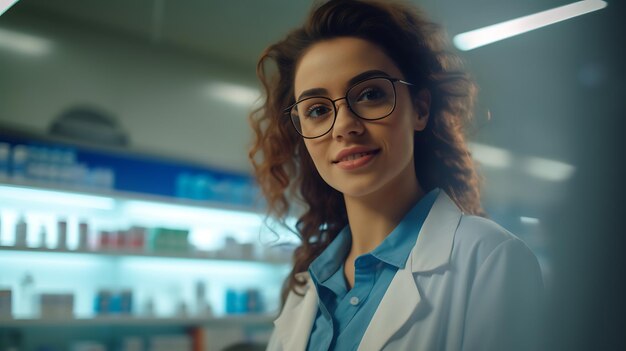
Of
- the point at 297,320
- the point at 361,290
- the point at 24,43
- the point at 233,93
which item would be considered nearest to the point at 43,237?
the point at 24,43

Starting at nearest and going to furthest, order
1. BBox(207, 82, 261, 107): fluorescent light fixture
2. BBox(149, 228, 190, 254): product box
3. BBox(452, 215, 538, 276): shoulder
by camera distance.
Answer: BBox(452, 215, 538, 276): shoulder, BBox(149, 228, 190, 254): product box, BBox(207, 82, 261, 107): fluorescent light fixture

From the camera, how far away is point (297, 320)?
3.32 feet

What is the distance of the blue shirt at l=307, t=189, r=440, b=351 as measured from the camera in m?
0.86

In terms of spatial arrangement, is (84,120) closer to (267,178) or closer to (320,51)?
(267,178)

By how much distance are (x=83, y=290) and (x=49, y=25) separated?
1.64 m

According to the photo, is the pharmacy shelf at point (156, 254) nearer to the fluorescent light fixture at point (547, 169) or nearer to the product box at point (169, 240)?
the product box at point (169, 240)

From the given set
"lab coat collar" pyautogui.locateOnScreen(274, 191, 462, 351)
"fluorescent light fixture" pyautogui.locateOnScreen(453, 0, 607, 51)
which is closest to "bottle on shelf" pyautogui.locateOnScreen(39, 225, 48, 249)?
"lab coat collar" pyautogui.locateOnScreen(274, 191, 462, 351)

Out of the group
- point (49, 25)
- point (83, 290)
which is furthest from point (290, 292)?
point (49, 25)

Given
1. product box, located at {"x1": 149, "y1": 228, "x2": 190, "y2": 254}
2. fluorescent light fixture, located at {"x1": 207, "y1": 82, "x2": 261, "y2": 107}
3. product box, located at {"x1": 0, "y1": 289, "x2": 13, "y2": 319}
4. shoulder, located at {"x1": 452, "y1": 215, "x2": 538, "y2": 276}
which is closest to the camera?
shoulder, located at {"x1": 452, "y1": 215, "x2": 538, "y2": 276}

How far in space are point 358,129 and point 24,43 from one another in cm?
313

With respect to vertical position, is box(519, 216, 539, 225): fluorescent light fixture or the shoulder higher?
box(519, 216, 539, 225): fluorescent light fixture

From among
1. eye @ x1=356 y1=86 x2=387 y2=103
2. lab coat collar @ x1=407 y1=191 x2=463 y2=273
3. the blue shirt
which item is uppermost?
eye @ x1=356 y1=86 x2=387 y2=103

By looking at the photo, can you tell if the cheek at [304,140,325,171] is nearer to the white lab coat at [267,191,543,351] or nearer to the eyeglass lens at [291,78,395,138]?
the eyeglass lens at [291,78,395,138]

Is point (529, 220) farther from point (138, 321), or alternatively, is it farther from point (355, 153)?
point (138, 321)
